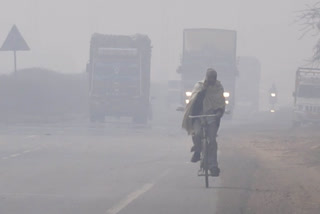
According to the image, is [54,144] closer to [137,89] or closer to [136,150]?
[136,150]

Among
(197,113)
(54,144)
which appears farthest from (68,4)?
(197,113)

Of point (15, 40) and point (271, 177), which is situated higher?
point (15, 40)

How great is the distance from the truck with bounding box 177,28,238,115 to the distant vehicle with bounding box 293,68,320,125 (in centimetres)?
643

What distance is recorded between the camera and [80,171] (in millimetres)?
17891

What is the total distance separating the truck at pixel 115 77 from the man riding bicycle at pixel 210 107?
82.5ft

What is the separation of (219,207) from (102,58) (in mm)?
27883

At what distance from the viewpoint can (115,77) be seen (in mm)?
40125

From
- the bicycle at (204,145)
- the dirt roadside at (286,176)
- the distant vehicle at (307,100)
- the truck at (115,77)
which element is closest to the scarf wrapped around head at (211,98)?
the bicycle at (204,145)

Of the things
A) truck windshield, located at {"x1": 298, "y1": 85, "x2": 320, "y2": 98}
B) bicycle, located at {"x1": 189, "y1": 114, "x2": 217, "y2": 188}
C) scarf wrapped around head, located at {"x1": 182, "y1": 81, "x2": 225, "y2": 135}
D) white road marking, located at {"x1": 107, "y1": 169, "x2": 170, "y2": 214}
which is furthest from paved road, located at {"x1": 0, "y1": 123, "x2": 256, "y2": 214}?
truck windshield, located at {"x1": 298, "y1": 85, "x2": 320, "y2": 98}

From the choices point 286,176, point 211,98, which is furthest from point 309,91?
point 211,98

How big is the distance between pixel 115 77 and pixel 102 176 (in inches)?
918

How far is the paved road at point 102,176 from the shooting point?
12852 millimetres

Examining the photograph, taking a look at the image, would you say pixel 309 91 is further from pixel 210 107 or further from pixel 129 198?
pixel 129 198

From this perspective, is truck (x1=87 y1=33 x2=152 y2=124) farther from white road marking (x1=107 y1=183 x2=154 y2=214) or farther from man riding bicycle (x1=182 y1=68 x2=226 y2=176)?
man riding bicycle (x1=182 y1=68 x2=226 y2=176)
